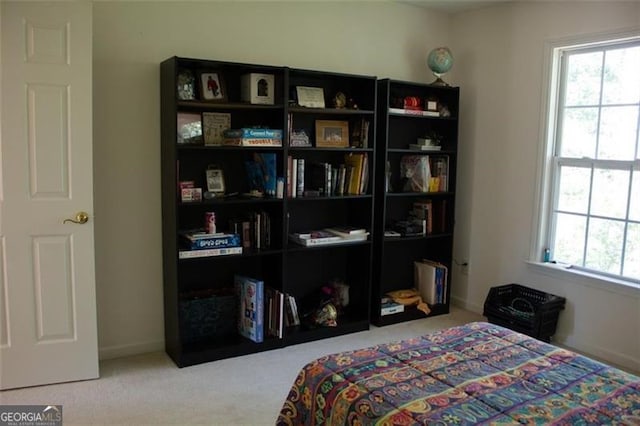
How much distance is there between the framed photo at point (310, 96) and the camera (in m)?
3.70

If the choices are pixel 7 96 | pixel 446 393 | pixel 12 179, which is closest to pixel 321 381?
pixel 446 393

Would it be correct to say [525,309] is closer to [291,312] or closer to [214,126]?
[291,312]

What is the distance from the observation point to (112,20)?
318cm

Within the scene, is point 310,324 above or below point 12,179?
below

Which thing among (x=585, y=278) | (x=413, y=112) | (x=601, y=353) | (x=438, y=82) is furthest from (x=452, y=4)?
(x=601, y=353)

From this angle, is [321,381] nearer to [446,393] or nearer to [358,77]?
[446,393]

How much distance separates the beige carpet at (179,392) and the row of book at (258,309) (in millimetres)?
150

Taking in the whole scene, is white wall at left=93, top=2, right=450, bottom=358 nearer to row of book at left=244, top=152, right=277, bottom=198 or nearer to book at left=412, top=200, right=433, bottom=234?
row of book at left=244, top=152, right=277, bottom=198

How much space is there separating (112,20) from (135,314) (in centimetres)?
181

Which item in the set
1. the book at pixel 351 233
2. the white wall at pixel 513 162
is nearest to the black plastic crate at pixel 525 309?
the white wall at pixel 513 162

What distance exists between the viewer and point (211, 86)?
11.1ft

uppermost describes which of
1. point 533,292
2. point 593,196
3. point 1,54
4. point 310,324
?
point 1,54

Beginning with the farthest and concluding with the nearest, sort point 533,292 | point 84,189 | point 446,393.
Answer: point 533,292
point 84,189
point 446,393

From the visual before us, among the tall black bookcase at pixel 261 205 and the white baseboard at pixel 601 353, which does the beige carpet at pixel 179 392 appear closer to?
the tall black bookcase at pixel 261 205
